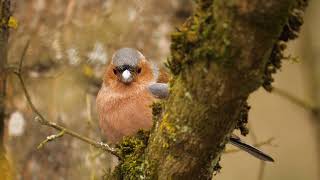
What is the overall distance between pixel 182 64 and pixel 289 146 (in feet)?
16.5

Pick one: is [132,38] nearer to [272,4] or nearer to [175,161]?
[175,161]

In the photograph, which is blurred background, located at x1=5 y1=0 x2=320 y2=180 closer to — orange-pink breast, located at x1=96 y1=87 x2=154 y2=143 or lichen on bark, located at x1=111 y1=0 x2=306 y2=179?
orange-pink breast, located at x1=96 y1=87 x2=154 y2=143

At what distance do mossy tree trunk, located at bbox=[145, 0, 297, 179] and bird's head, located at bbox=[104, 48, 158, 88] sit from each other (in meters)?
1.81

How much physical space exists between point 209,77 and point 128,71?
235 centimetres

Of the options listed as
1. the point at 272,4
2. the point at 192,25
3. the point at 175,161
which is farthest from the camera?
the point at 175,161

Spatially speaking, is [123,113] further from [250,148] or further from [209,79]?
[209,79]

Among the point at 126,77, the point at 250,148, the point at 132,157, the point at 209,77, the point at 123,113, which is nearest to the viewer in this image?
the point at 209,77

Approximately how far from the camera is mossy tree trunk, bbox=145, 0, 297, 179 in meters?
2.66

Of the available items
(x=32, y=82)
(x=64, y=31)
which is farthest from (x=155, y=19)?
(x=32, y=82)

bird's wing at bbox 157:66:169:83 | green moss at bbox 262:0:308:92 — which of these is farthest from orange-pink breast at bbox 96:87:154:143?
green moss at bbox 262:0:308:92

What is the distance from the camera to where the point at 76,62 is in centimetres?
616

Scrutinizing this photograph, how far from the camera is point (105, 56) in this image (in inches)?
247

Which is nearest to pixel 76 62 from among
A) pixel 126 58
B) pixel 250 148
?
pixel 126 58

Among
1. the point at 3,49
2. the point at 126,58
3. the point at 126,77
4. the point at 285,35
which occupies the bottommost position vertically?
the point at 285,35
